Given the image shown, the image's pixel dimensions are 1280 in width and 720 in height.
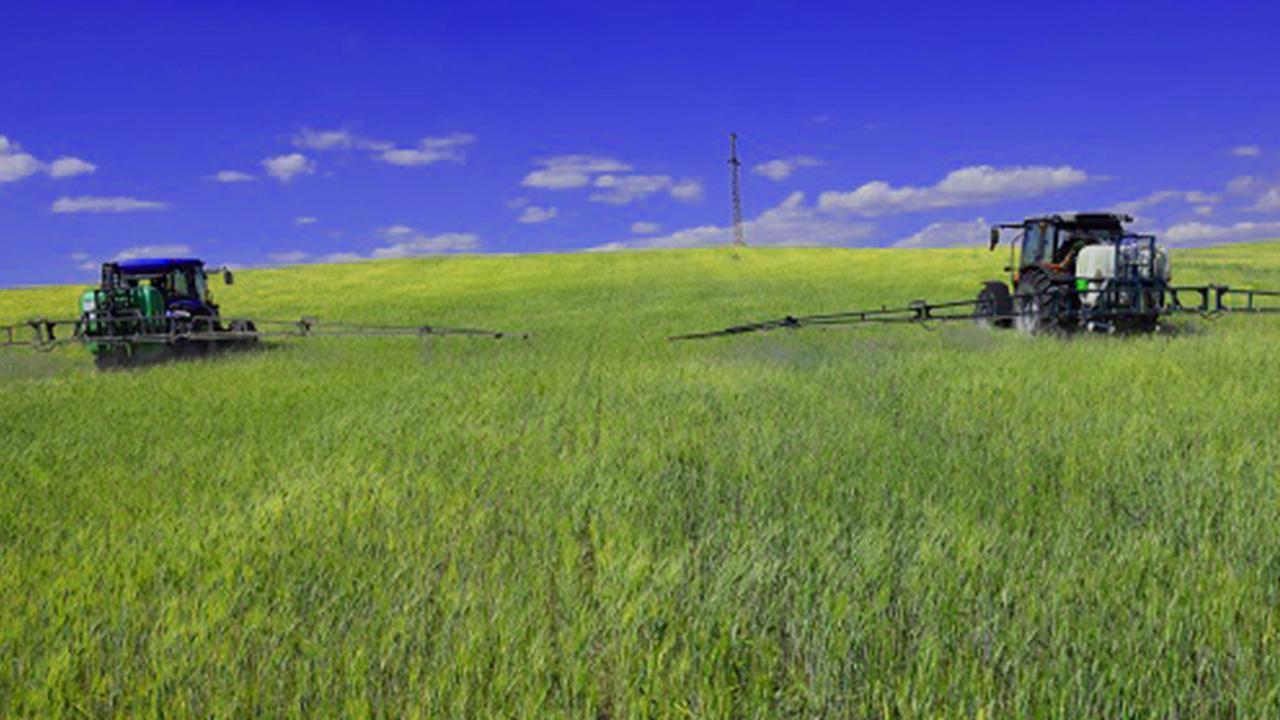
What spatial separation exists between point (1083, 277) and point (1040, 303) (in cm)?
118

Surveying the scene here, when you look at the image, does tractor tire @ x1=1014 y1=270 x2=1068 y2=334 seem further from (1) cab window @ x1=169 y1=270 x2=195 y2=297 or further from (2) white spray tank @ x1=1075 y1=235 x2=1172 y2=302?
(1) cab window @ x1=169 y1=270 x2=195 y2=297

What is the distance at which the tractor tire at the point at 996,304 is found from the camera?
14.8 meters

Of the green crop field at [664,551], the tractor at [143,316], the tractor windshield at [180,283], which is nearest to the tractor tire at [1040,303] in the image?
the green crop field at [664,551]

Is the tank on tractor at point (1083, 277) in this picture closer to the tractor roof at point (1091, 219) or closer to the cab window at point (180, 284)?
the tractor roof at point (1091, 219)

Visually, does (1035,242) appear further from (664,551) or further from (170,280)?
(170,280)

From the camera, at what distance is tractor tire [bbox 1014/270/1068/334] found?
45.2 feet

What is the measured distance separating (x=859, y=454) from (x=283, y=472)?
3.67 m

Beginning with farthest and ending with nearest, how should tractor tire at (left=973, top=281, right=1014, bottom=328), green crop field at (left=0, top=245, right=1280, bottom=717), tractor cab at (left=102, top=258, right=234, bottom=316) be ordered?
tractor cab at (left=102, top=258, right=234, bottom=316) < tractor tire at (left=973, top=281, right=1014, bottom=328) < green crop field at (left=0, top=245, right=1280, bottom=717)

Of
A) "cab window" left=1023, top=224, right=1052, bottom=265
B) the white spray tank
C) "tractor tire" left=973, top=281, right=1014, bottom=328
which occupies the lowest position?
"tractor tire" left=973, top=281, right=1014, bottom=328

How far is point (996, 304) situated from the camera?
14.9 metres

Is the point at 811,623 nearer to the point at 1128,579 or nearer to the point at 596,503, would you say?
the point at 1128,579

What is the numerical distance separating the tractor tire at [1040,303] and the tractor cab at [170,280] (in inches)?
547

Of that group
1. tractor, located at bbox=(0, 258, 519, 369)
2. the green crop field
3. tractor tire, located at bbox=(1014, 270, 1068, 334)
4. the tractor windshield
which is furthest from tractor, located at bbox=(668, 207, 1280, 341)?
the tractor windshield

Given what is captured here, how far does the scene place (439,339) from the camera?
17.9 meters
